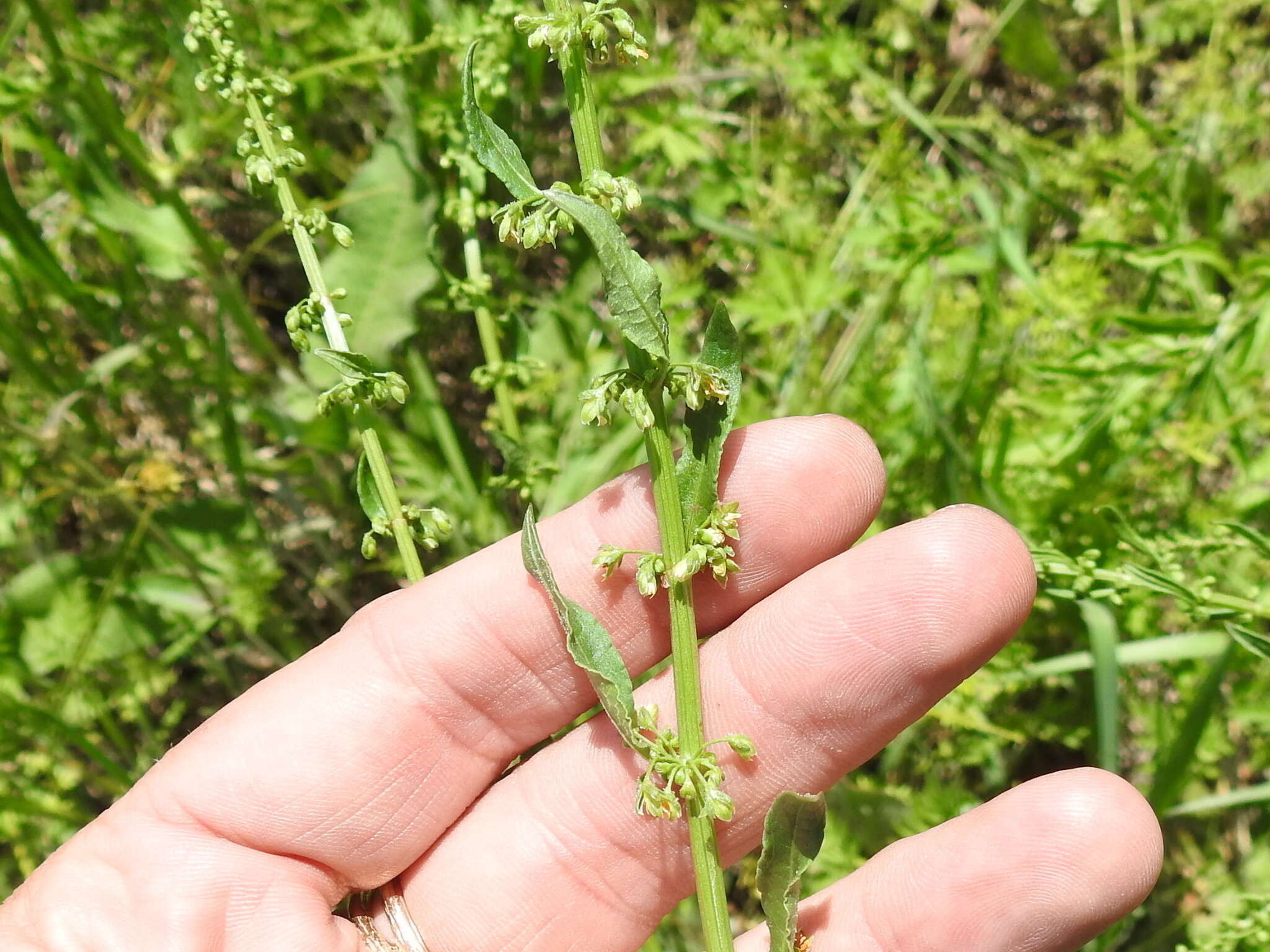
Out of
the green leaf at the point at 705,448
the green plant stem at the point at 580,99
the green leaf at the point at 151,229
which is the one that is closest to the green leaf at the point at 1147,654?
the green leaf at the point at 705,448

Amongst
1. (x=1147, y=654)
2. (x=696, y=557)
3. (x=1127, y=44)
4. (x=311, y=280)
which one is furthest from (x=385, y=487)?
(x=1127, y=44)

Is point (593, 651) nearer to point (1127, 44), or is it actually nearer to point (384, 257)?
point (384, 257)

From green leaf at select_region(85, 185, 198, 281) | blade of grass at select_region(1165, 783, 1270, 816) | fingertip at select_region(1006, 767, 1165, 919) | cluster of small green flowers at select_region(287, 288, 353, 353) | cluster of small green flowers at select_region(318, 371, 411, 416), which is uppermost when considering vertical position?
green leaf at select_region(85, 185, 198, 281)

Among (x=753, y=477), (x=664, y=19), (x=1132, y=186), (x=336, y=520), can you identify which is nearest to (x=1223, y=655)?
(x=753, y=477)

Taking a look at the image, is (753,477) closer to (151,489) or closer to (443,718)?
(443,718)

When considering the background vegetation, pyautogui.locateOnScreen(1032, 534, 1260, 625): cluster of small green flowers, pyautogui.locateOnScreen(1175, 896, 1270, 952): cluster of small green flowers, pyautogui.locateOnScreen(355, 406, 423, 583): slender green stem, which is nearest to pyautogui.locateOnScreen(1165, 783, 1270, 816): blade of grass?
the background vegetation

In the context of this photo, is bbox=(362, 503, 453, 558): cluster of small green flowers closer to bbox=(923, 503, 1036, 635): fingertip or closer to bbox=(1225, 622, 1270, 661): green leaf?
bbox=(923, 503, 1036, 635): fingertip
